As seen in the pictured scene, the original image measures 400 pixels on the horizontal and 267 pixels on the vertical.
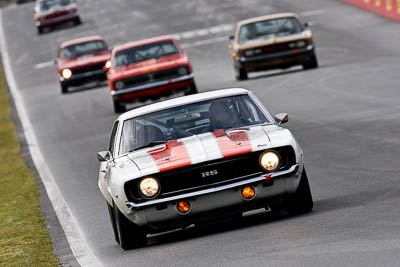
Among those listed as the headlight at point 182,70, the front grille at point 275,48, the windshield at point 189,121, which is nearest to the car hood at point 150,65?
the headlight at point 182,70

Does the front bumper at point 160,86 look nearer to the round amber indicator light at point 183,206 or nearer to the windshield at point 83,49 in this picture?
the windshield at point 83,49

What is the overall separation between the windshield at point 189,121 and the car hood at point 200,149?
177 millimetres

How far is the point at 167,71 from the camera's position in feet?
79.7

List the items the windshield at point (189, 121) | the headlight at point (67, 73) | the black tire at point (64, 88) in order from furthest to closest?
the black tire at point (64, 88)
the headlight at point (67, 73)
the windshield at point (189, 121)

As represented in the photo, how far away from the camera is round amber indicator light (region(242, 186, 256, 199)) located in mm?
9117

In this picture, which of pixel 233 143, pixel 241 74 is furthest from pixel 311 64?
pixel 233 143

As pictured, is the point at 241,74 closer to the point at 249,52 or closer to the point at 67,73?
the point at 249,52

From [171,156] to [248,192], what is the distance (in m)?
0.72

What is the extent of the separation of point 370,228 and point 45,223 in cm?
471

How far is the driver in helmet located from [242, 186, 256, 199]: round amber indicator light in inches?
39.3

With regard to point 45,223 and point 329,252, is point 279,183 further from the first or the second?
point 45,223

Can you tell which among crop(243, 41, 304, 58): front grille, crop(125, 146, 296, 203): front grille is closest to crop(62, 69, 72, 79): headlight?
crop(243, 41, 304, 58): front grille

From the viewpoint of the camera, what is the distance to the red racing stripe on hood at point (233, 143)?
9.13 meters

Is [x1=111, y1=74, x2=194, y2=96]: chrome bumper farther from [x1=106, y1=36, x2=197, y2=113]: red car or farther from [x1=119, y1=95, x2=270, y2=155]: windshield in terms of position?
[x1=119, y1=95, x2=270, y2=155]: windshield
